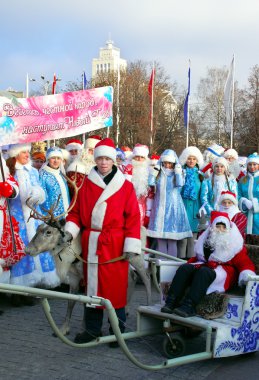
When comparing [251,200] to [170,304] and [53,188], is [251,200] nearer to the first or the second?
[53,188]

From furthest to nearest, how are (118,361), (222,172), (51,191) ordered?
(222,172) → (51,191) → (118,361)

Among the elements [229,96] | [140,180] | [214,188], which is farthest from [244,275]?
[229,96]

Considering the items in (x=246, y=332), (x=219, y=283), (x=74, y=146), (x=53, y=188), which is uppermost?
(x=74, y=146)

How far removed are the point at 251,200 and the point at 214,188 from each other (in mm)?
743

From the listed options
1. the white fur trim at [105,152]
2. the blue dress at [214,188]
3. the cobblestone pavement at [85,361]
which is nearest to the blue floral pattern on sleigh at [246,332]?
the cobblestone pavement at [85,361]

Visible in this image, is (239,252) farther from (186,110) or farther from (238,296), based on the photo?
(186,110)

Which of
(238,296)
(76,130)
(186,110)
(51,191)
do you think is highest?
(186,110)

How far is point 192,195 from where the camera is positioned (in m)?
8.93

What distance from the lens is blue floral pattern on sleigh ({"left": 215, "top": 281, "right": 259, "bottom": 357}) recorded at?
183 inches

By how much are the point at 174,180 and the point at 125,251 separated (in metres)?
3.70

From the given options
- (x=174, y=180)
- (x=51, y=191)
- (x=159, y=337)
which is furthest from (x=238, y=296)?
(x=174, y=180)

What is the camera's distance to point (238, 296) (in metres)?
5.02

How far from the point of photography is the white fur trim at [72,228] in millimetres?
5105

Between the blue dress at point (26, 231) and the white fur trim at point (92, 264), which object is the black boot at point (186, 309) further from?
the blue dress at point (26, 231)
